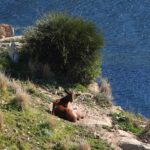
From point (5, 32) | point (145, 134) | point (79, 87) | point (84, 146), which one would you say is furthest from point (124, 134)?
point (5, 32)

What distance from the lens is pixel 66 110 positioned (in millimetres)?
15883

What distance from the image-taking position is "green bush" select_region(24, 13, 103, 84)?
19.8m

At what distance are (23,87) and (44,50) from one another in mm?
2832

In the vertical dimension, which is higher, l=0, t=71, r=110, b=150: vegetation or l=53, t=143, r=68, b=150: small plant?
l=0, t=71, r=110, b=150: vegetation

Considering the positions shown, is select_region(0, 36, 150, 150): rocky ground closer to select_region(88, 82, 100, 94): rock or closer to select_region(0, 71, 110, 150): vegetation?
select_region(0, 71, 110, 150): vegetation

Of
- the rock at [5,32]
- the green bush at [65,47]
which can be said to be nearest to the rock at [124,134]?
the green bush at [65,47]

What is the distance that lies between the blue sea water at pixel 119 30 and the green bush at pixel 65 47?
20.7 ft

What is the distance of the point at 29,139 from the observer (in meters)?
13.7

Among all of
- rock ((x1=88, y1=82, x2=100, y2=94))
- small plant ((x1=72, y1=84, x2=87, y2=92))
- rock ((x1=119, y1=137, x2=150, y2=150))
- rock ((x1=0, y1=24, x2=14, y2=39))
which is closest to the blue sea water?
rock ((x1=0, y1=24, x2=14, y2=39))

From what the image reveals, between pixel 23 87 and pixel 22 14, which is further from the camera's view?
pixel 22 14

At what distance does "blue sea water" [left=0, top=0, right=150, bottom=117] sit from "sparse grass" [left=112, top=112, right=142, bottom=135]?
8693mm

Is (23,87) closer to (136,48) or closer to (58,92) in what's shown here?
(58,92)

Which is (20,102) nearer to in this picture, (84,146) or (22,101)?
(22,101)

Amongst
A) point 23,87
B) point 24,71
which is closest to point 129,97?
point 24,71
